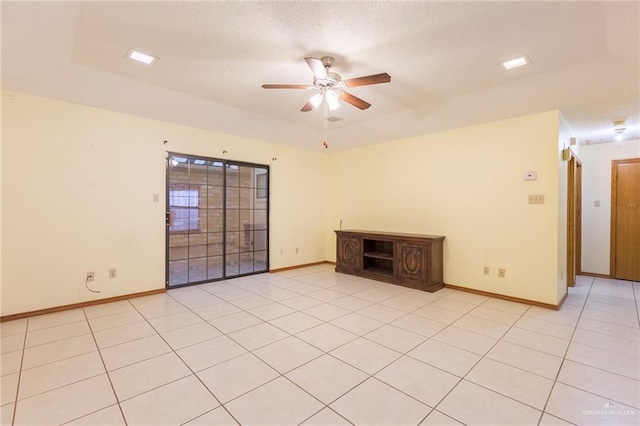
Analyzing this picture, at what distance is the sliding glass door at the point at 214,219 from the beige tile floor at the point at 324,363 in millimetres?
983

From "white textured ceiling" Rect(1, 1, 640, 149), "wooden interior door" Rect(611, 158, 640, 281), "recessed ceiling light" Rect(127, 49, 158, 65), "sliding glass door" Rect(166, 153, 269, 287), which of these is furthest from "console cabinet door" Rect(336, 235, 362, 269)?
"wooden interior door" Rect(611, 158, 640, 281)

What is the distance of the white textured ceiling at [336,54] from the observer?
217cm

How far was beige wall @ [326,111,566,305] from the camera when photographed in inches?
146

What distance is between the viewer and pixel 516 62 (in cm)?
286

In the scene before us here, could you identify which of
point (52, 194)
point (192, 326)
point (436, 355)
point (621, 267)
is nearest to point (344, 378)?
point (436, 355)

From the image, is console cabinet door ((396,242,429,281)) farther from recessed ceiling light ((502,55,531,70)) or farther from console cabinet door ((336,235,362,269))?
recessed ceiling light ((502,55,531,70))

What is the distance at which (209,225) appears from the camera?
488 centimetres

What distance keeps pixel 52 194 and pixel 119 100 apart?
1.37 m

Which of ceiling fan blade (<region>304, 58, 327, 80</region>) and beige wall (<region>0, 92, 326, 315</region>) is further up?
ceiling fan blade (<region>304, 58, 327, 80</region>)

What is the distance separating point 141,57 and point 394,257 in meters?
4.19

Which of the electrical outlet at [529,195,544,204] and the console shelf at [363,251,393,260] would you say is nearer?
the electrical outlet at [529,195,544,204]

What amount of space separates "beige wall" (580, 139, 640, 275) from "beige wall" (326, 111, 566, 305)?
7.19 feet

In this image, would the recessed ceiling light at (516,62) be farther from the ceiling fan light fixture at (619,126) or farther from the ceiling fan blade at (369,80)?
the ceiling fan light fixture at (619,126)

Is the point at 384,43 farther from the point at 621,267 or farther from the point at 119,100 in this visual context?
the point at 621,267
